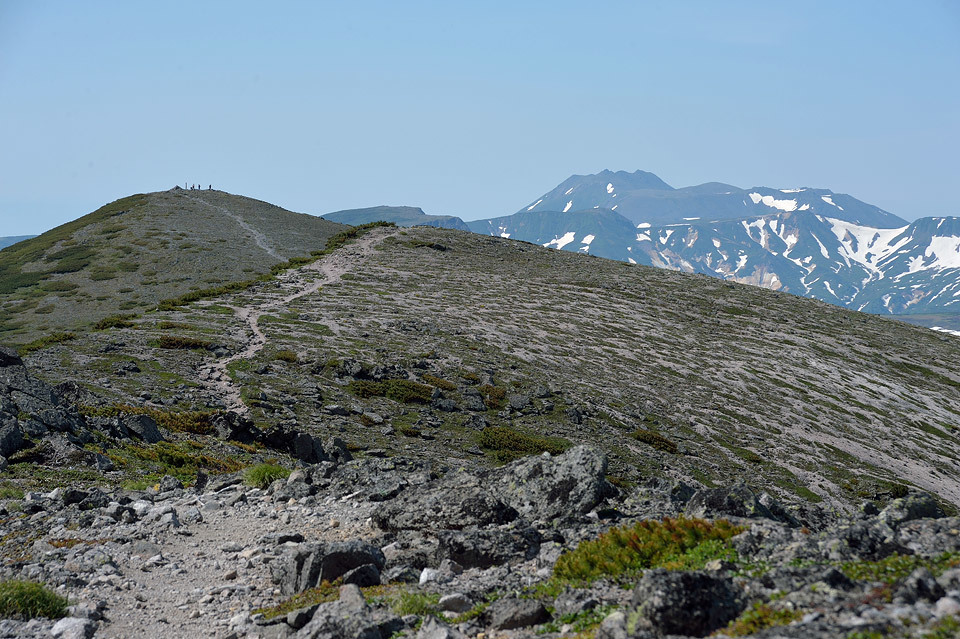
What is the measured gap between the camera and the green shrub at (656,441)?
38.6 metres

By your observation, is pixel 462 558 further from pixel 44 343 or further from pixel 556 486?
pixel 44 343

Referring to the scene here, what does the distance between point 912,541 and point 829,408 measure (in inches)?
1933

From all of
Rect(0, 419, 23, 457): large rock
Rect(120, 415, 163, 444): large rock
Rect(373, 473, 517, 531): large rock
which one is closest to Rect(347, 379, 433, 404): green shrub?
Rect(120, 415, 163, 444): large rock

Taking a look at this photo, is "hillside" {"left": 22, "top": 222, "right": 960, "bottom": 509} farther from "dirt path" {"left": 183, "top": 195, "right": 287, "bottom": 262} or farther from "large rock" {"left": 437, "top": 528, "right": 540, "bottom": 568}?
"large rock" {"left": 437, "top": 528, "right": 540, "bottom": 568}

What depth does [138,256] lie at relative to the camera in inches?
3514

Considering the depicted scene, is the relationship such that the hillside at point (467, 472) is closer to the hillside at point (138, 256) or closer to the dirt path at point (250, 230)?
the hillside at point (138, 256)

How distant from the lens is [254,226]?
4609 inches

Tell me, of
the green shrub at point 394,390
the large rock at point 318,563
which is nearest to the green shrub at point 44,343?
the green shrub at point 394,390

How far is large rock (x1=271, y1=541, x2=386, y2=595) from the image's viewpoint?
486 inches

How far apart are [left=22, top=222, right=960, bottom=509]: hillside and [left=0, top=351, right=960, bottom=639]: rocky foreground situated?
569 inches

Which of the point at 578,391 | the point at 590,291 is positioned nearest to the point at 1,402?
the point at 578,391

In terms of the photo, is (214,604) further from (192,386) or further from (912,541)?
(192,386)

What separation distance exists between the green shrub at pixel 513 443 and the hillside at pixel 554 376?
28cm

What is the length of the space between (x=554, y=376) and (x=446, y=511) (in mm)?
33782
